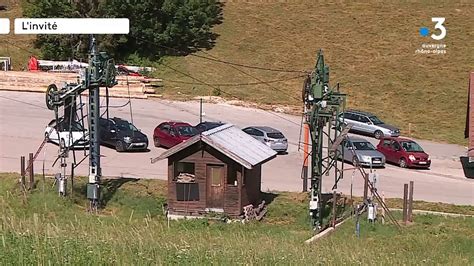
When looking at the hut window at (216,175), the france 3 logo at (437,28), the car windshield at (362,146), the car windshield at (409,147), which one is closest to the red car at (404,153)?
the car windshield at (409,147)

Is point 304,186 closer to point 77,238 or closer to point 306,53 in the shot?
point 77,238

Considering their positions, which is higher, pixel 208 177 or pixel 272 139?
pixel 272 139

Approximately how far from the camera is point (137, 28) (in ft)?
232

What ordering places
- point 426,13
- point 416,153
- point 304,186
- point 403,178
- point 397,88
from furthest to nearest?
point 426,13 → point 397,88 → point 416,153 → point 403,178 → point 304,186

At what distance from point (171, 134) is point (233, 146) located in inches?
498

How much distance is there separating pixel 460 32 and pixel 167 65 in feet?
99.6

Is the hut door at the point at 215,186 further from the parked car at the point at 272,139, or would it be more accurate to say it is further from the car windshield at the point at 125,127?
the parked car at the point at 272,139

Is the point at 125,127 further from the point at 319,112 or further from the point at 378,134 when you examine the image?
the point at 378,134

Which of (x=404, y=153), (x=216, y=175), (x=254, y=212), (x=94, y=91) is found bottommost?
(x=254, y=212)

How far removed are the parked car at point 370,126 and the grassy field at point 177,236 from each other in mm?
19974

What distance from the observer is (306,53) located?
247ft

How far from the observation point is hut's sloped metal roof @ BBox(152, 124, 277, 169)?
2970 cm

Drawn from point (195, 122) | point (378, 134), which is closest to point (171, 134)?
point (195, 122)

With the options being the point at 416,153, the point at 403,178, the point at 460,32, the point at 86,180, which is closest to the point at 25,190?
the point at 86,180
